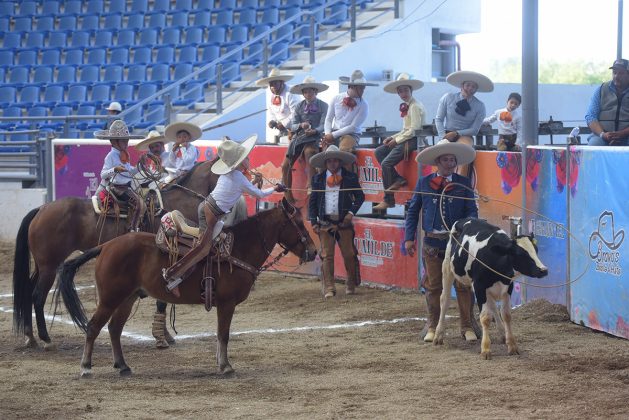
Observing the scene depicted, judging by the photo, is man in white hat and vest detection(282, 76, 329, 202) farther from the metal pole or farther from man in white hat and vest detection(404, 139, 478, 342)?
man in white hat and vest detection(404, 139, 478, 342)

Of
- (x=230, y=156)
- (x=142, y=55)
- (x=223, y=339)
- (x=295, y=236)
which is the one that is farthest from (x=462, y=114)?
(x=142, y=55)

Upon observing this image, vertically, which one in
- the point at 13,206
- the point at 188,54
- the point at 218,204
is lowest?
the point at 13,206

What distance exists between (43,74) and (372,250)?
14.6 meters

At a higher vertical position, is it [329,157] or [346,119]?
[346,119]

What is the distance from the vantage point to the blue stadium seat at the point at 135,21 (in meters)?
27.0

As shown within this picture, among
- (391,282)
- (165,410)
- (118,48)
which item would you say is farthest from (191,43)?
(165,410)

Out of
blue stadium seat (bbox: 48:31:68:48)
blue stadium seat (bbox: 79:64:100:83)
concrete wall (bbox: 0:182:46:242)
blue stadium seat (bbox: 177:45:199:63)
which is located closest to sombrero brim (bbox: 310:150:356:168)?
concrete wall (bbox: 0:182:46:242)

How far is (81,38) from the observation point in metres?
27.3

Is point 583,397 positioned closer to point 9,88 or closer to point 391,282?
point 391,282

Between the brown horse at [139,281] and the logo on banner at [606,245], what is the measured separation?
324 centimetres

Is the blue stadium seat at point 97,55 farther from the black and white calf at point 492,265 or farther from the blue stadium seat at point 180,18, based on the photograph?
the black and white calf at point 492,265

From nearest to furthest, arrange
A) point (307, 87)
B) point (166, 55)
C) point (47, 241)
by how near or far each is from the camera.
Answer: point (47, 241)
point (307, 87)
point (166, 55)

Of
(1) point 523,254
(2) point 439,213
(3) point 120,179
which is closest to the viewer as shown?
(1) point 523,254

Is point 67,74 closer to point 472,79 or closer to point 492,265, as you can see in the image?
point 472,79
